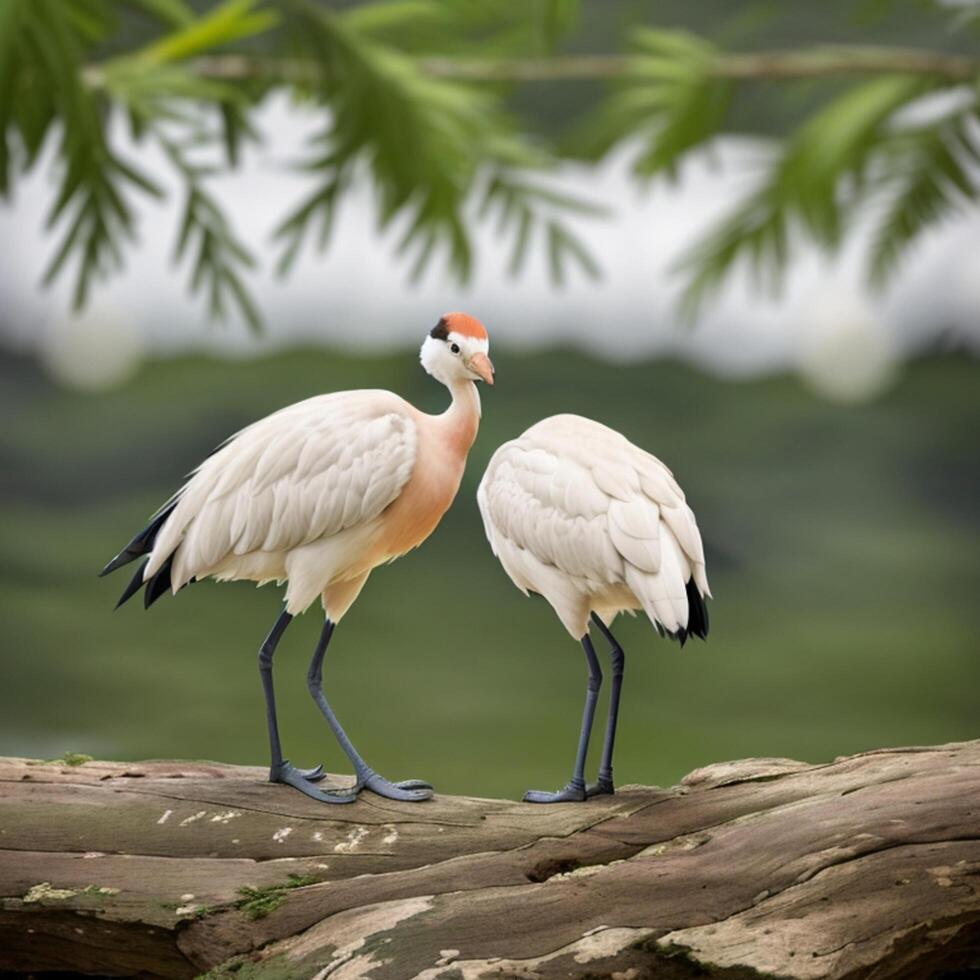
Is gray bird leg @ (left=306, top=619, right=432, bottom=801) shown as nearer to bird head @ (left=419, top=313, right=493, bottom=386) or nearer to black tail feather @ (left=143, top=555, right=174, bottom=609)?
black tail feather @ (left=143, top=555, right=174, bottom=609)

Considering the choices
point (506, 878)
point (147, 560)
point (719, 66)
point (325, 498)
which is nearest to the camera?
point (506, 878)

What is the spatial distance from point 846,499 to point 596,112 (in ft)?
4.75

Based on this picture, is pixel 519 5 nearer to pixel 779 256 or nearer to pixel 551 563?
pixel 779 256

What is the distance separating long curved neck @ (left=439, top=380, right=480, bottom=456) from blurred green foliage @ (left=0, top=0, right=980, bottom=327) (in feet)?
3.43

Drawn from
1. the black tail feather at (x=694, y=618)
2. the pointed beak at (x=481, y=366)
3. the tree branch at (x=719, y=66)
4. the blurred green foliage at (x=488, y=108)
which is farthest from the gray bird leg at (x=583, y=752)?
the tree branch at (x=719, y=66)

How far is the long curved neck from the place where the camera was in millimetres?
1853

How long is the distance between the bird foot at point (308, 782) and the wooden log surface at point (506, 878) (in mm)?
13

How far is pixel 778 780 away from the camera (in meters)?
1.84

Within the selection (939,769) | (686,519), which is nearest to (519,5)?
(686,519)

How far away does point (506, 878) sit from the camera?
166cm

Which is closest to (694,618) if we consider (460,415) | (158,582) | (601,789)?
(601,789)

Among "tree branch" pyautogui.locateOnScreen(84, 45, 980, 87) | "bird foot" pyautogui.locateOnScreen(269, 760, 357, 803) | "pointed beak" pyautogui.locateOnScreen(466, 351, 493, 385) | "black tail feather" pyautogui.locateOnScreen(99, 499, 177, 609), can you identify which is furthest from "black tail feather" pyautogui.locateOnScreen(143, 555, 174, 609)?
"tree branch" pyautogui.locateOnScreen(84, 45, 980, 87)

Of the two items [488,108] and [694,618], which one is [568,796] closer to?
[694,618]

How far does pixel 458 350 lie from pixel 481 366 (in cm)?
4
